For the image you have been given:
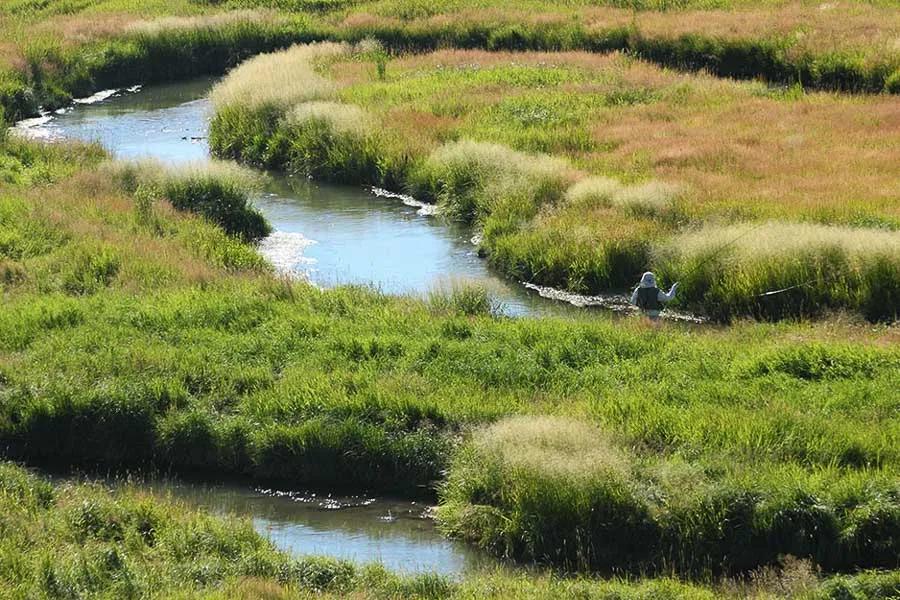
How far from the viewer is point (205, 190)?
2642 cm

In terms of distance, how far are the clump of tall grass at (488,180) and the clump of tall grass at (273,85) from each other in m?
6.30

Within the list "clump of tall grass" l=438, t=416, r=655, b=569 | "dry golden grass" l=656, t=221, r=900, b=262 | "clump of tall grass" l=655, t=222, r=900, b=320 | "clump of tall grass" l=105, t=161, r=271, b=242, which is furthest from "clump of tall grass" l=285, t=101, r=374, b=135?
"clump of tall grass" l=438, t=416, r=655, b=569

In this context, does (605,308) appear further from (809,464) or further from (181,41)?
(181,41)

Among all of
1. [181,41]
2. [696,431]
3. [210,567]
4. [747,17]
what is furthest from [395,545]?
[181,41]

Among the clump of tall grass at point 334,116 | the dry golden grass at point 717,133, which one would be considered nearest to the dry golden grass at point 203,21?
the dry golden grass at point 717,133

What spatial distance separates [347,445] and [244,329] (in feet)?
12.0

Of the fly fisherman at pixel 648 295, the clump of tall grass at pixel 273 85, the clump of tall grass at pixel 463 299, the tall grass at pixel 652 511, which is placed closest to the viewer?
the tall grass at pixel 652 511

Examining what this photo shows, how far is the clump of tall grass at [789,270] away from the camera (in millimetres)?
19812

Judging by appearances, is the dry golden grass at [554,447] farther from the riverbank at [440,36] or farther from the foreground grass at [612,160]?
the riverbank at [440,36]

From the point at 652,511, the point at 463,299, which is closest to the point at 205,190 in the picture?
the point at 463,299

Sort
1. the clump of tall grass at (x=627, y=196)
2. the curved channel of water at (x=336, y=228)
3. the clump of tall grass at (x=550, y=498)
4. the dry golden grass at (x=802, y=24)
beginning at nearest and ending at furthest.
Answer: the clump of tall grass at (x=550, y=498) → the curved channel of water at (x=336, y=228) → the clump of tall grass at (x=627, y=196) → the dry golden grass at (x=802, y=24)

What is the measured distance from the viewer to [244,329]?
61.4 ft

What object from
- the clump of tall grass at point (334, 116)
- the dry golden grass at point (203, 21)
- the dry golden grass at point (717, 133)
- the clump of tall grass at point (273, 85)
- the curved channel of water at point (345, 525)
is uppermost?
the dry golden grass at point (203, 21)

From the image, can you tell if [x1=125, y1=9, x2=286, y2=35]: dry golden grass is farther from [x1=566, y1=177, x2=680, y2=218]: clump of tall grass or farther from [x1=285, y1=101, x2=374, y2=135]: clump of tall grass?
[x1=566, y1=177, x2=680, y2=218]: clump of tall grass
